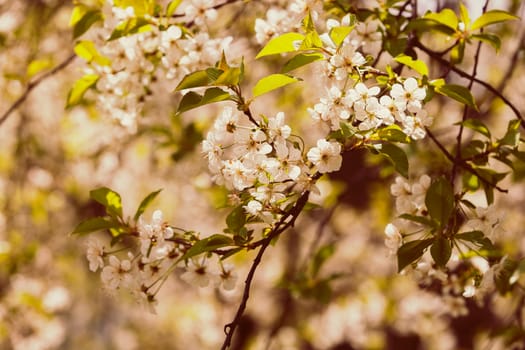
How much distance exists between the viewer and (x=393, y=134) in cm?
106

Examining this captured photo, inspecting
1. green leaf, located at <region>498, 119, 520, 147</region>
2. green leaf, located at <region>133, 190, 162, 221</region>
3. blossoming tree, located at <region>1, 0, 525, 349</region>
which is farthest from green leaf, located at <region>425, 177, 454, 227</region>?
green leaf, located at <region>133, 190, 162, 221</region>

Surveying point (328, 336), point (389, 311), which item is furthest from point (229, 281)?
point (328, 336)

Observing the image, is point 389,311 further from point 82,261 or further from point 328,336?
point 82,261

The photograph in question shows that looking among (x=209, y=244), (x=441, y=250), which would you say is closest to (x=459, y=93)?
(x=441, y=250)

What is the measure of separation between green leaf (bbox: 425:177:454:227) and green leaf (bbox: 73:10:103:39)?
0.93 metres

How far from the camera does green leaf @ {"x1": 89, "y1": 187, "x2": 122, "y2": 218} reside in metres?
1.31

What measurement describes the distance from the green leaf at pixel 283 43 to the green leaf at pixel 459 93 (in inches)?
11.0

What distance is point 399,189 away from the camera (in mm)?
1344

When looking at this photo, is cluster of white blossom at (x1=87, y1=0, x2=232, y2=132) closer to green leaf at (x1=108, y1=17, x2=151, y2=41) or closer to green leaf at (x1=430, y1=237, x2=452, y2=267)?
green leaf at (x1=108, y1=17, x2=151, y2=41)

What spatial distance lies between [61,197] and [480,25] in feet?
12.9

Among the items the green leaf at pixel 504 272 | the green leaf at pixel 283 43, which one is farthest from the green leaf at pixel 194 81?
the green leaf at pixel 504 272

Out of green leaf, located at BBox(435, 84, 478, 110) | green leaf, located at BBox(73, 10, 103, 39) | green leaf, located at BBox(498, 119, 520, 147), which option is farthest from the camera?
green leaf, located at BBox(73, 10, 103, 39)

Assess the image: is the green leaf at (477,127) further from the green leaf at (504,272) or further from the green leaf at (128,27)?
the green leaf at (128,27)

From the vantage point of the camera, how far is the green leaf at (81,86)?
163 centimetres
